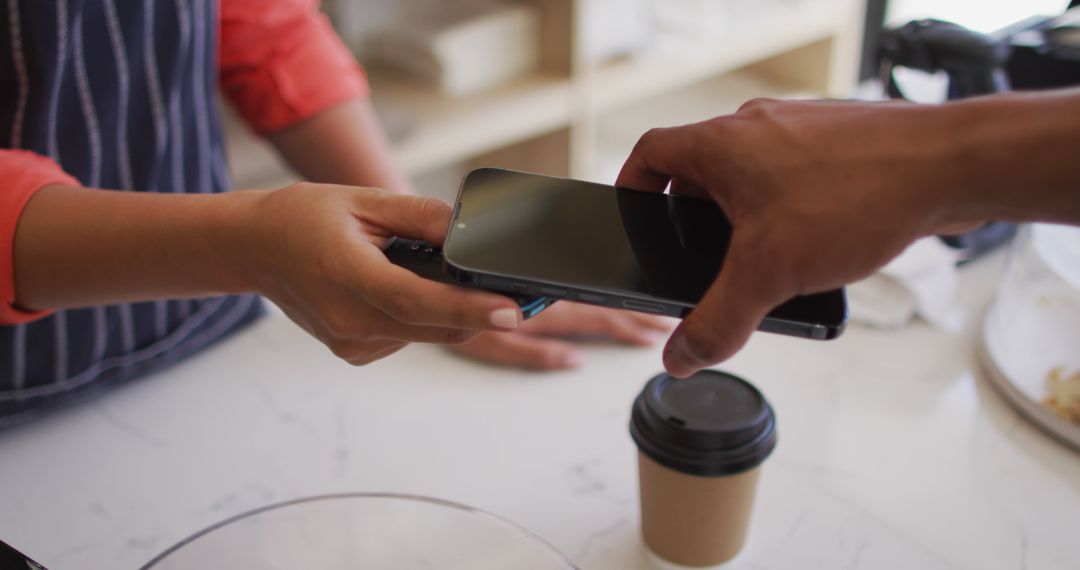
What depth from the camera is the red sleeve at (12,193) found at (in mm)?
566

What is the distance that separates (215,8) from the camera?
75 cm

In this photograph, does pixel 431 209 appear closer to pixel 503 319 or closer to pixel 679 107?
pixel 503 319

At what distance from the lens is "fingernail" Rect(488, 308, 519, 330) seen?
18.8 inches

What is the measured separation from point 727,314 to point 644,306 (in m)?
0.05

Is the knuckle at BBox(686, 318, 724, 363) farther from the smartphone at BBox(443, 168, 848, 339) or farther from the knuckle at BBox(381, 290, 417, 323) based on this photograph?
the knuckle at BBox(381, 290, 417, 323)

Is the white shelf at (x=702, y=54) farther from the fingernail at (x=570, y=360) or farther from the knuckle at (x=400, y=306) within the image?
the knuckle at (x=400, y=306)

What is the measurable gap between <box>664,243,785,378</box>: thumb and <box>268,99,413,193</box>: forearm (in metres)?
0.49

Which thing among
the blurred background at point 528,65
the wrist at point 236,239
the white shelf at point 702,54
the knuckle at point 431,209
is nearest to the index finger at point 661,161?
the knuckle at point 431,209

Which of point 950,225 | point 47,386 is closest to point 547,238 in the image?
point 950,225

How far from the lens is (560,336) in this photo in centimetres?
85

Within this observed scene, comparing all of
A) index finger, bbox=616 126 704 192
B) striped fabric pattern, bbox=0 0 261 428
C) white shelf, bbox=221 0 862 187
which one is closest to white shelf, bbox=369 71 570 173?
white shelf, bbox=221 0 862 187

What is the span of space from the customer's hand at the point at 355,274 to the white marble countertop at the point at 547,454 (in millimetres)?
164

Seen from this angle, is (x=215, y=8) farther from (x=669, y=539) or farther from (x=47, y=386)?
(x=669, y=539)

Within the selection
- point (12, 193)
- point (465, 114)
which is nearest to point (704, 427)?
point (12, 193)
